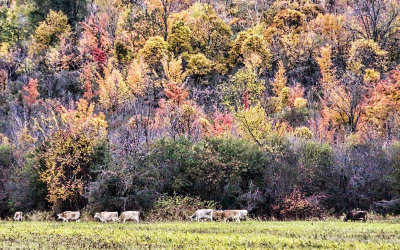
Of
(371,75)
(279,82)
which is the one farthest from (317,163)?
(279,82)

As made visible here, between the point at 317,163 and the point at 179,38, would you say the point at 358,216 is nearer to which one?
the point at 317,163

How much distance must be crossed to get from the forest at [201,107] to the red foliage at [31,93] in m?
0.19

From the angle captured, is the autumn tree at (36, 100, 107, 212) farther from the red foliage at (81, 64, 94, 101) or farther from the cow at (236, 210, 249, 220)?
the red foliage at (81, 64, 94, 101)

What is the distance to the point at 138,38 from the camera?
7081 centimetres

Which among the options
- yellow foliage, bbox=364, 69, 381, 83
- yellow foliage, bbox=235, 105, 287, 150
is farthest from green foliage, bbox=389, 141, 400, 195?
yellow foliage, bbox=364, 69, 381, 83

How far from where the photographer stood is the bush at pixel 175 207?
92.6ft

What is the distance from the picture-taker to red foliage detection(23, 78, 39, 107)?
2271 inches

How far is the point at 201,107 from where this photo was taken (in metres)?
55.4

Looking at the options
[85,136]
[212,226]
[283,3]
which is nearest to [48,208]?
[85,136]

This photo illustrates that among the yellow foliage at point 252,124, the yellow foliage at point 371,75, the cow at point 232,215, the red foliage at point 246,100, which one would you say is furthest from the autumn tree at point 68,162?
the yellow foliage at point 371,75

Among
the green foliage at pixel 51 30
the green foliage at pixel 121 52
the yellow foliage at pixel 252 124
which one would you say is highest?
the green foliage at pixel 51 30

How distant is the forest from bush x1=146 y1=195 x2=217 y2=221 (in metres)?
0.14

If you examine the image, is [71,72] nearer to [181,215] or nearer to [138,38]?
[138,38]

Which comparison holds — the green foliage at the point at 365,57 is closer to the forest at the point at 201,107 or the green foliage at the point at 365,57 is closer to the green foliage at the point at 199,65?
the forest at the point at 201,107
